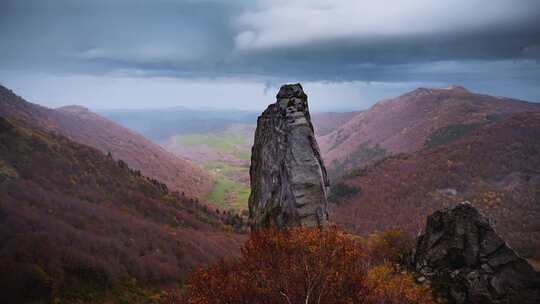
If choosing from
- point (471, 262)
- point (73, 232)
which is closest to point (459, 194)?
point (471, 262)

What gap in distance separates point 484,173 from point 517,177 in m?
14.7

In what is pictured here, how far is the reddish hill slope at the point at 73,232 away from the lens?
31.8 metres

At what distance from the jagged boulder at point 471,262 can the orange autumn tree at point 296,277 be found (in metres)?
9.58

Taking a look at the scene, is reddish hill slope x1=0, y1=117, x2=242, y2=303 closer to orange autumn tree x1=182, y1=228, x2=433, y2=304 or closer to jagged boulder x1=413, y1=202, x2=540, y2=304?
orange autumn tree x1=182, y1=228, x2=433, y2=304

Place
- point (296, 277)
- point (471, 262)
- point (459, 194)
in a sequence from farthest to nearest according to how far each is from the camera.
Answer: point (459, 194), point (471, 262), point (296, 277)

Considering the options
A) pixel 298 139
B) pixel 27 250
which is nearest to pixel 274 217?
pixel 298 139

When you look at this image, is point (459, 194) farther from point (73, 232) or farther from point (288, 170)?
point (73, 232)

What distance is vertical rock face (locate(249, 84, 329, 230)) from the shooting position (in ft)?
109

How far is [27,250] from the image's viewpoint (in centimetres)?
3384

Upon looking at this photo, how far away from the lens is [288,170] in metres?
34.5

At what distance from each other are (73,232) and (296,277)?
34.3m

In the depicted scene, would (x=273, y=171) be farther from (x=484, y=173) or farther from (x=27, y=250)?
(x=484, y=173)

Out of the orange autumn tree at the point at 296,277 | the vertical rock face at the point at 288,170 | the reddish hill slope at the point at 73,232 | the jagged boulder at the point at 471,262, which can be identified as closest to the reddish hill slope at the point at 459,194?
the reddish hill slope at the point at 73,232

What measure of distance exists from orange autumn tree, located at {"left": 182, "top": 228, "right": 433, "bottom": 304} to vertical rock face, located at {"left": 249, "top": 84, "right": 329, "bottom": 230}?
734 centimetres
